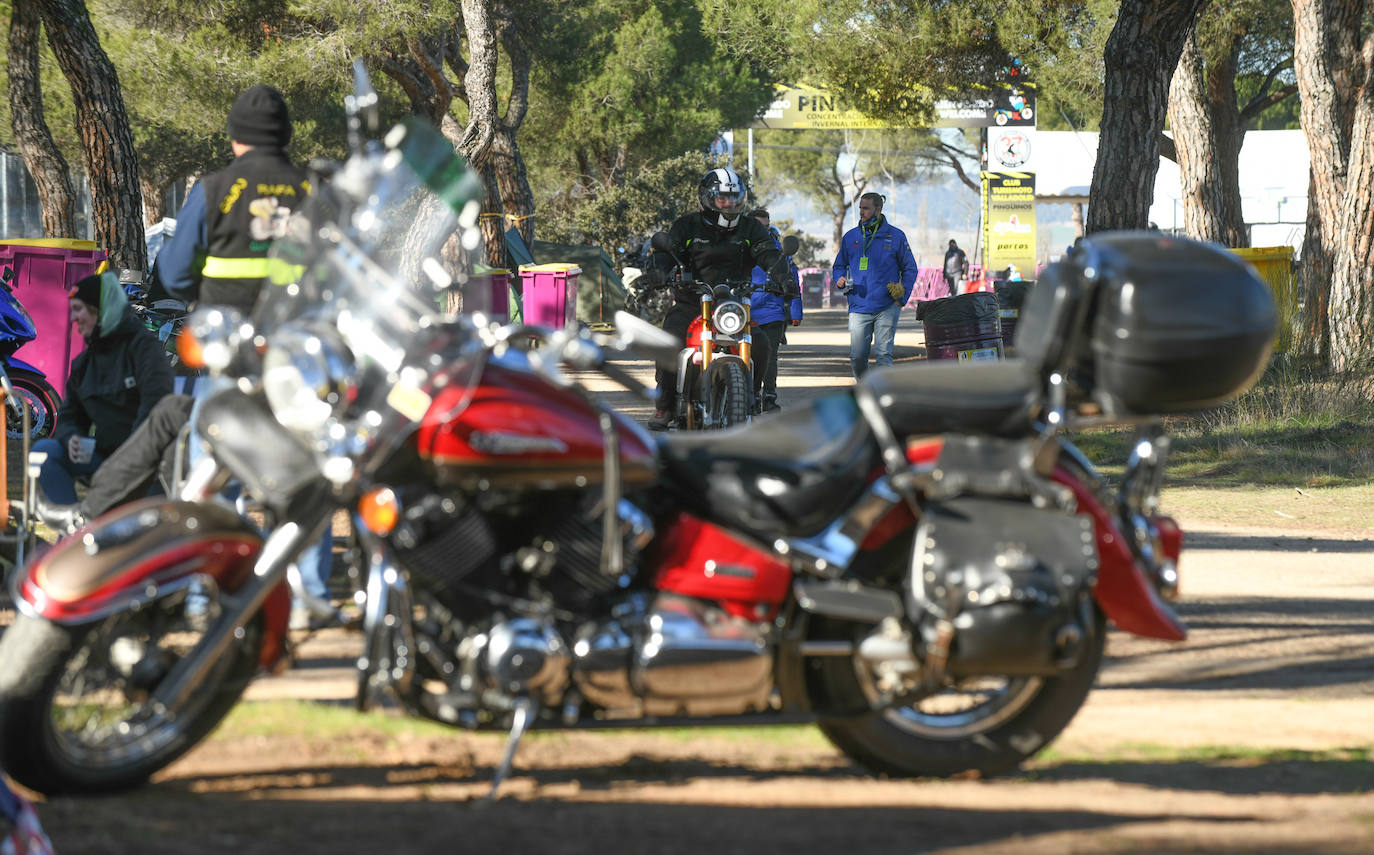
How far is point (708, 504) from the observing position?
4117mm

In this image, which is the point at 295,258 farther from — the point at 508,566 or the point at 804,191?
the point at 804,191

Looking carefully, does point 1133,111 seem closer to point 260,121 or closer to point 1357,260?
point 1357,260

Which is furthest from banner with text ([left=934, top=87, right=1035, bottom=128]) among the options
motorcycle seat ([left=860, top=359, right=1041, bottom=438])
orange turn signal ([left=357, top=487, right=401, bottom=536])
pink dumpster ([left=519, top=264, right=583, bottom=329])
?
orange turn signal ([left=357, top=487, right=401, bottom=536])

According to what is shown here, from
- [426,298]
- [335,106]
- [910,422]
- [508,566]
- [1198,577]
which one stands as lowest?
[1198,577]

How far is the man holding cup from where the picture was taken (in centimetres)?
688

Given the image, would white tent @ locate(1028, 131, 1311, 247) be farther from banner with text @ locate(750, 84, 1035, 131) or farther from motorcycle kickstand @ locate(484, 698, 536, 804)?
motorcycle kickstand @ locate(484, 698, 536, 804)

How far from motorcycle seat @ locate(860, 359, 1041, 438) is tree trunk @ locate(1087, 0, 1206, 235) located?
10.3 metres

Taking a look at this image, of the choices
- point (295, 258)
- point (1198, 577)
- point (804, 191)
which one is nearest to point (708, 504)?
point (295, 258)

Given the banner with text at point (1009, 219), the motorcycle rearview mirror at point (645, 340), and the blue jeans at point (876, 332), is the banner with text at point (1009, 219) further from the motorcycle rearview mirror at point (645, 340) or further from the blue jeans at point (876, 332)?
the motorcycle rearview mirror at point (645, 340)

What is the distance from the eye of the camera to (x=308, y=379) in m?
3.92

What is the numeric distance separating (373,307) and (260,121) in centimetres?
245

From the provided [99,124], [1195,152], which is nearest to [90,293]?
[99,124]

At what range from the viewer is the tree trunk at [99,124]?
505 inches

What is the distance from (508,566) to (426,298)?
31.8 inches
